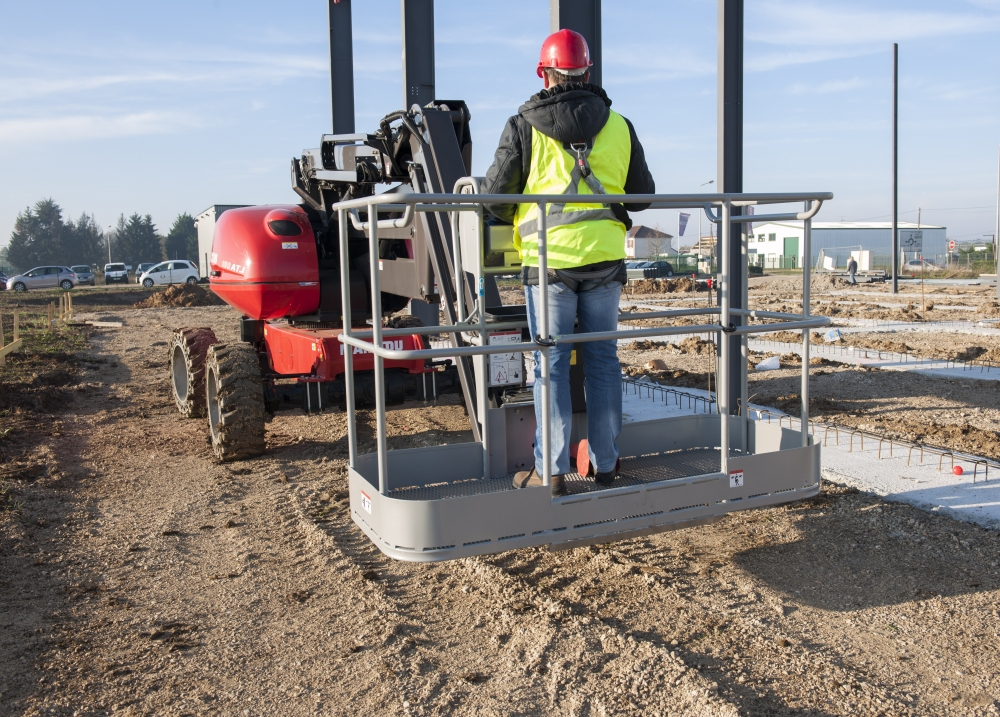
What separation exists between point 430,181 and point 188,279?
145 feet

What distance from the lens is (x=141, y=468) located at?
7152 mm

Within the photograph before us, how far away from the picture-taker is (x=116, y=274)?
Result: 5528 cm

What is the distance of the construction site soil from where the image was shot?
3336mm

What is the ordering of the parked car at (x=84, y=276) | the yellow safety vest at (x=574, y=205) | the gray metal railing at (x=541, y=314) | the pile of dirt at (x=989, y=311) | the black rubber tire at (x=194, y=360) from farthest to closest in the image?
the parked car at (x=84, y=276) → the pile of dirt at (x=989, y=311) → the black rubber tire at (x=194, y=360) → the yellow safety vest at (x=574, y=205) → the gray metal railing at (x=541, y=314)


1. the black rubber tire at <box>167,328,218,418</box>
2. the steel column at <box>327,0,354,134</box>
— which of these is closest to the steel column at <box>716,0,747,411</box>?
the black rubber tire at <box>167,328,218,418</box>

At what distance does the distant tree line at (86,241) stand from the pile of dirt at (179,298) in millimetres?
84712

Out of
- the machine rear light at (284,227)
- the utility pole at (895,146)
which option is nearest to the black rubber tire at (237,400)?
the machine rear light at (284,227)

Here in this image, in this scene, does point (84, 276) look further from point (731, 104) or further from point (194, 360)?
point (731, 104)

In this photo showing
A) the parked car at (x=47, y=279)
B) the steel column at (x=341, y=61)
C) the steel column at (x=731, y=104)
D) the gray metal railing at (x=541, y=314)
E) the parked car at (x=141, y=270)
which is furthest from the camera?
the parked car at (x=141, y=270)

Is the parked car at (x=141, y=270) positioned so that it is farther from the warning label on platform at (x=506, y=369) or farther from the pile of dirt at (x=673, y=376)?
the warning label on platform at (x=506, y=369)

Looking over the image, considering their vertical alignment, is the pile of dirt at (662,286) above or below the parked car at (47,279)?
below

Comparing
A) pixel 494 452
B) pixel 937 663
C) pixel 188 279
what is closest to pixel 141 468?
pixel 494 452

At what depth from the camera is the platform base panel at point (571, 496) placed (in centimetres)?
353

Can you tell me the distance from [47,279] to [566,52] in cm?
5077
